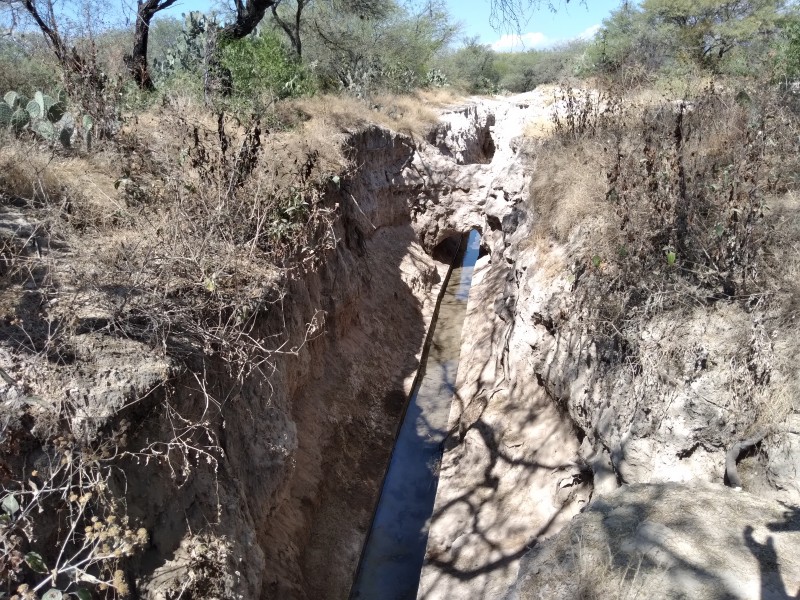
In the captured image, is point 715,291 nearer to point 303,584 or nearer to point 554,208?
point 554,208

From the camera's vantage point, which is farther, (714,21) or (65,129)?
(714,21)

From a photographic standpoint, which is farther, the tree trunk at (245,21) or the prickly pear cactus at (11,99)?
the tree trunk at (245,21)

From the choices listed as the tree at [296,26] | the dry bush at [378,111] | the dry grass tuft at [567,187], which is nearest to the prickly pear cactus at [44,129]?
the dry bush at [378,111]

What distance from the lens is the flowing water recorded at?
296 inches

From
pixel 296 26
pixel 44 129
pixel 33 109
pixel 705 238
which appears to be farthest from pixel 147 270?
pixel 296 26

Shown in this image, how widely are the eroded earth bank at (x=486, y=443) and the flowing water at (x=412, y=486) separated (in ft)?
0.99

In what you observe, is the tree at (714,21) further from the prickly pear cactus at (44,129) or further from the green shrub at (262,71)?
the prickly pear cactus at (44,129)

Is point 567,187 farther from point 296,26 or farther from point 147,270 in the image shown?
point 296,26

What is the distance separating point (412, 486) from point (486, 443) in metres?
1.52

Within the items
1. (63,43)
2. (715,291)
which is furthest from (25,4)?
(715,291)

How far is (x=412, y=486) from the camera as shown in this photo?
9031mm

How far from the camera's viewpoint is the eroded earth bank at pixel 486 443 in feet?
12.2

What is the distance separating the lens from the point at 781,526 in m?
3.71

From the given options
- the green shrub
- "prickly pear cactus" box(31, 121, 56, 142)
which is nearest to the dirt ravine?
the green shrub
